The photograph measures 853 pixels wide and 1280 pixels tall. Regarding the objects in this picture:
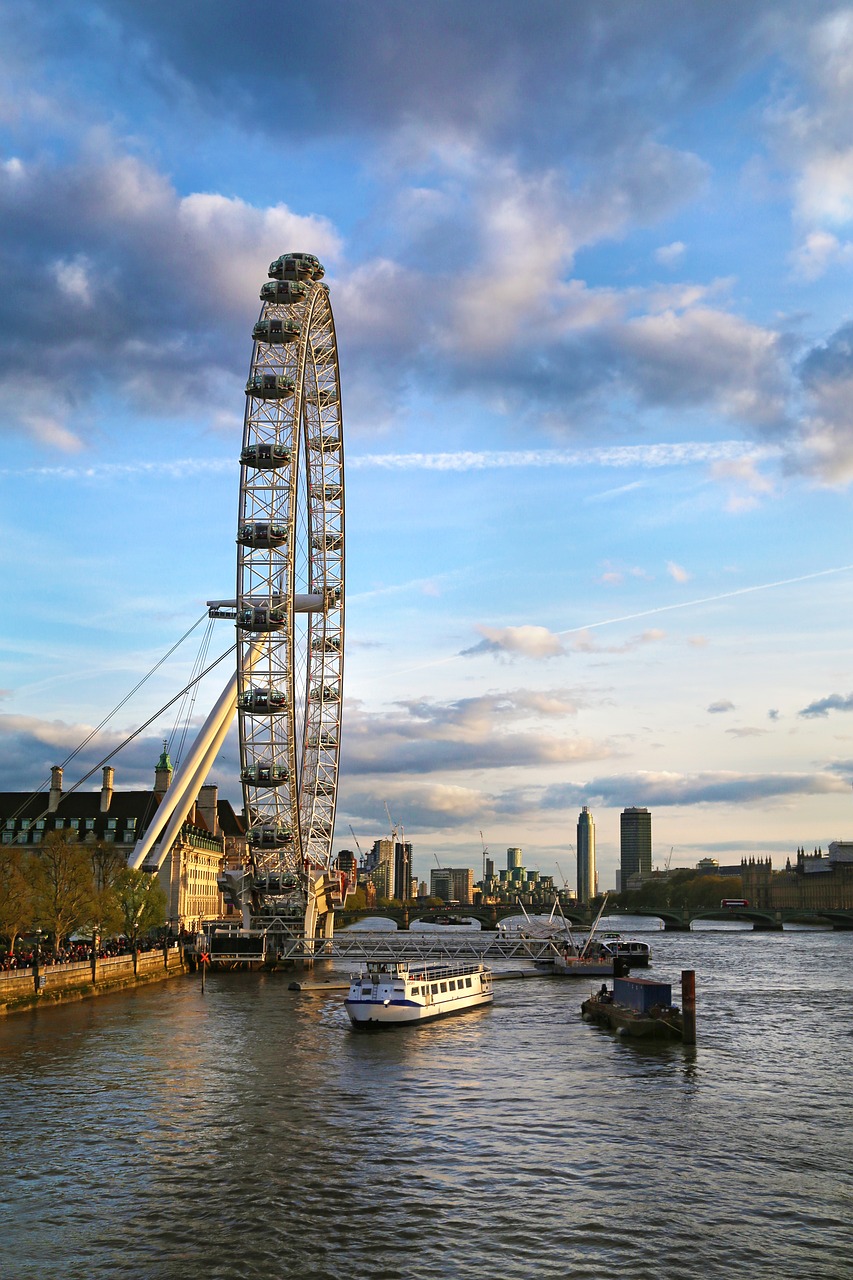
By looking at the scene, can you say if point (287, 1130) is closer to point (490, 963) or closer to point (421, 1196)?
point (421, 1196)

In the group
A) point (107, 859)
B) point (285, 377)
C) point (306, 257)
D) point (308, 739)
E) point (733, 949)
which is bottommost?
point (733, 949)

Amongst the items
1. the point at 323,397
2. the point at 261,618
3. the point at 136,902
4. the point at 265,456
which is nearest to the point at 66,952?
the point at 136,902

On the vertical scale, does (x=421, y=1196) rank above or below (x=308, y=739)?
below

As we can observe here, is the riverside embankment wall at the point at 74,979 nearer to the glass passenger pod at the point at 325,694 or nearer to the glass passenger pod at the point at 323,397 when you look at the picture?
the glass passenger pod at the point at 325,694

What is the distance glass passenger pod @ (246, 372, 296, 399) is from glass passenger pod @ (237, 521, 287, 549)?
10168 millimetres

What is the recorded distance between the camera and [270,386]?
9656cm

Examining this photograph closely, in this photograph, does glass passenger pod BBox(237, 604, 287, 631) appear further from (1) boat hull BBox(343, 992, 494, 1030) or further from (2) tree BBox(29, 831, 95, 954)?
(1) boat hull BBox(343, 992, 494, 1030)

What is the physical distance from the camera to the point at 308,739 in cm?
11312

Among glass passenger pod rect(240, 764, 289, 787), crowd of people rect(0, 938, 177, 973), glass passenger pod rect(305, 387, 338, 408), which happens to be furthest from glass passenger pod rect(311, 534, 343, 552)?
crowd of people rect(0, 938, 177, 973)

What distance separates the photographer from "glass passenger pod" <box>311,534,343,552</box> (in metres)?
111

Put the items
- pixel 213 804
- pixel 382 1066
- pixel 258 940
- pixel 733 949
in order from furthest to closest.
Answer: pixel 213 804, pixel 733 949, pixel 258 940, pixel 382 1066

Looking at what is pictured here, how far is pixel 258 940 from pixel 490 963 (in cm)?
2006

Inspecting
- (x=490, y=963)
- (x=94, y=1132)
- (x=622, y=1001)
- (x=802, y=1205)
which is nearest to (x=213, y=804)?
(x=490, y=963)

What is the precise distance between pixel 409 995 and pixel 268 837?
38.1m
